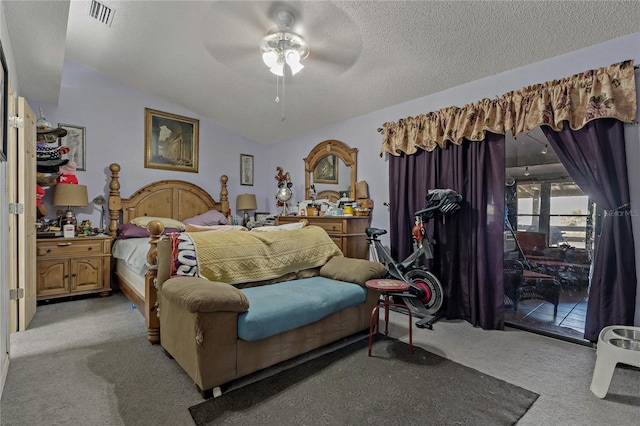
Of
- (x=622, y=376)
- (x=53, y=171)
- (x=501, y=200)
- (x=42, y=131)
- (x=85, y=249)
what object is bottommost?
(x=622, y=376)

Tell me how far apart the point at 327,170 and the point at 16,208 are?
344 centimetres

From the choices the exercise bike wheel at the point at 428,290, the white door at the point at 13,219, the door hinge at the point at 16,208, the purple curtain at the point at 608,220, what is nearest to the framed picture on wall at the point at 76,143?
the white door at the point at 13,219

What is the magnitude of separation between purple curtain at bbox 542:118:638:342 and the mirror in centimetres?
238

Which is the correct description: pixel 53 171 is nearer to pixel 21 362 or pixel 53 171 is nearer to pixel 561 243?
pixel 21 362

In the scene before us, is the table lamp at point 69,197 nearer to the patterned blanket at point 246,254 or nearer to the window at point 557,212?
the patterned blanket at point 246,254

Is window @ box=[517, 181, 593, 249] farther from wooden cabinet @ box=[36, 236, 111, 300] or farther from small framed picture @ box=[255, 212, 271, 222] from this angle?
wooden cabinet @ box=[36, 236, 111, 300]

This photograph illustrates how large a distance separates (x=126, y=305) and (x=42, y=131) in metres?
2.12

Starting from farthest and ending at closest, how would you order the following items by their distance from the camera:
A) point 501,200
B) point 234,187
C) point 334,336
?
point 234,187 → point 501,200 → point 334,336

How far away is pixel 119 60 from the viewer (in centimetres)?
386

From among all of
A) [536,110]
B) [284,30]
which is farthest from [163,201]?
[536,110]

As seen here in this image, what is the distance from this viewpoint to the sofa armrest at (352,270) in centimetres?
263

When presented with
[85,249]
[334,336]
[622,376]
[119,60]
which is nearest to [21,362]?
[85,249]

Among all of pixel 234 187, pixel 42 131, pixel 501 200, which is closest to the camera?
pixel 501 200

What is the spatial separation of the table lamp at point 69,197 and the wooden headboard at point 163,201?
416 mm
